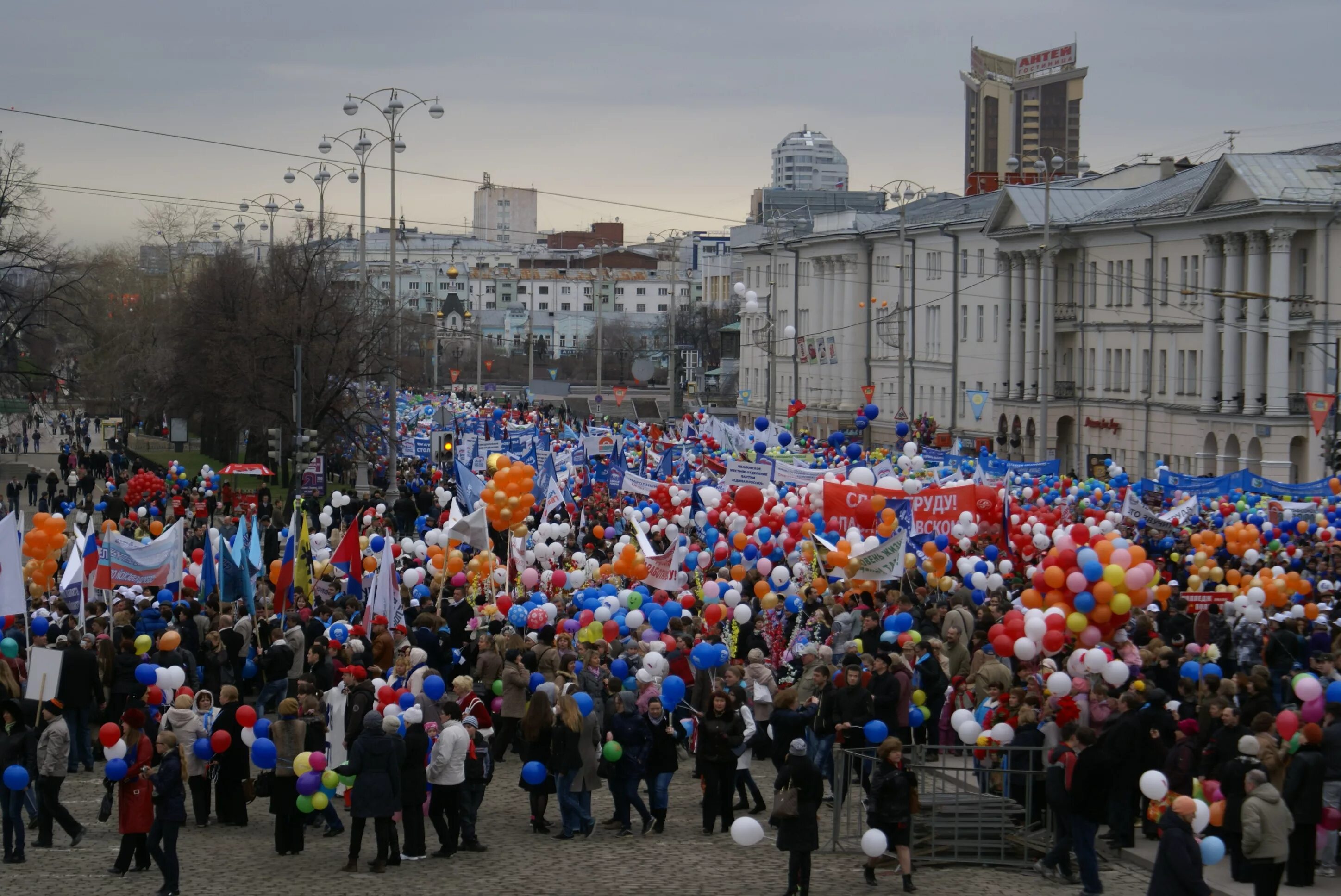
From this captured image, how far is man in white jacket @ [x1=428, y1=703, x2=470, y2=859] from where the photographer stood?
46.2 ft

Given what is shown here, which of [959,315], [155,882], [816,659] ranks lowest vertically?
[155,882]

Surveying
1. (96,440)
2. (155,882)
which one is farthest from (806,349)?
(155,882)

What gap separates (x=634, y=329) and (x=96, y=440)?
8136cm

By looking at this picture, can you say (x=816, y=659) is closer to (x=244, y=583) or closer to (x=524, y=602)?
(x=524, y=602)

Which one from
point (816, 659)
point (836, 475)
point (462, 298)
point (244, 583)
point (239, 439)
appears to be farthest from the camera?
point (462, 298)

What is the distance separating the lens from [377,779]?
44.7 ft

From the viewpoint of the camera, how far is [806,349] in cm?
7169

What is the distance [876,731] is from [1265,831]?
11.0 ft

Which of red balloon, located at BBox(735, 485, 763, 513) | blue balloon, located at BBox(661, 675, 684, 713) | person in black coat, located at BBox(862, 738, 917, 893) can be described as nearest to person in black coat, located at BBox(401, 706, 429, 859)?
blue balloon, located at BBox(661, 675, 684, 713)

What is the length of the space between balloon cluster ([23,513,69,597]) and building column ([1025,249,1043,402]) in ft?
154

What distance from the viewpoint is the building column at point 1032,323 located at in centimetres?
6488

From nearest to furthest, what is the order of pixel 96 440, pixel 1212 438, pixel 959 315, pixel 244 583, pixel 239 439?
pixel 244 583 < pixel 1212 438 < pixel 239 439 < pixel 959 315 < pixel 96 440

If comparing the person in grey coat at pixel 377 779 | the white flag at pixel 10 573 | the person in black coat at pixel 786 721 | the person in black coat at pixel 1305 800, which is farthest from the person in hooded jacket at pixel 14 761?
the person in black coat at pixel 1305 800

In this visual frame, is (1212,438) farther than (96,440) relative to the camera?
No
